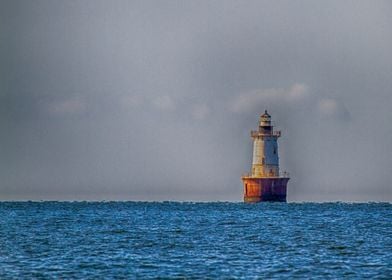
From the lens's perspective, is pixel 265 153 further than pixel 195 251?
Yes

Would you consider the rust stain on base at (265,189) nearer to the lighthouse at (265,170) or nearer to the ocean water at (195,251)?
the lighthouse at (265,170)

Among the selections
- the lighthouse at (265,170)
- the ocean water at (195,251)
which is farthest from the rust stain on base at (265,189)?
the ocean water at (195,251)

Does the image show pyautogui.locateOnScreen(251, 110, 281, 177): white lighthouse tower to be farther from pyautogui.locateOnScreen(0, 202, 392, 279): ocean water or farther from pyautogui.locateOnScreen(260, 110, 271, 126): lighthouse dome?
pyautogui.locateOnScreen(0, 202, 392, 279): ocean water

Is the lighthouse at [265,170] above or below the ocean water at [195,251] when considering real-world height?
above

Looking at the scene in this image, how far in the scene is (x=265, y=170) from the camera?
13125 cm

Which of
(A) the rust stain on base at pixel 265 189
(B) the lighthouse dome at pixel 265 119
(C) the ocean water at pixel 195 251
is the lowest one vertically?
(C) the ocean water at pixel 195 251

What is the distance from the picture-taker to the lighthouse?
13125 centimetres

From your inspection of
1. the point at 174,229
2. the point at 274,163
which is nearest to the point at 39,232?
the point at 174,229

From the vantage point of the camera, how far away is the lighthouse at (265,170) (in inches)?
5167

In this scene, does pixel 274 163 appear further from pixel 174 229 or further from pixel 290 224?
pixel 174 229

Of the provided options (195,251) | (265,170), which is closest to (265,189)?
(265,170)

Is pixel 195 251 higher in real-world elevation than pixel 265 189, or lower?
lower

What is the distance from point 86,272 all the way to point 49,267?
2317 mm

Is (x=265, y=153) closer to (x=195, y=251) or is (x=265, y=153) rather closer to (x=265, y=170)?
(x=265, y=170)
